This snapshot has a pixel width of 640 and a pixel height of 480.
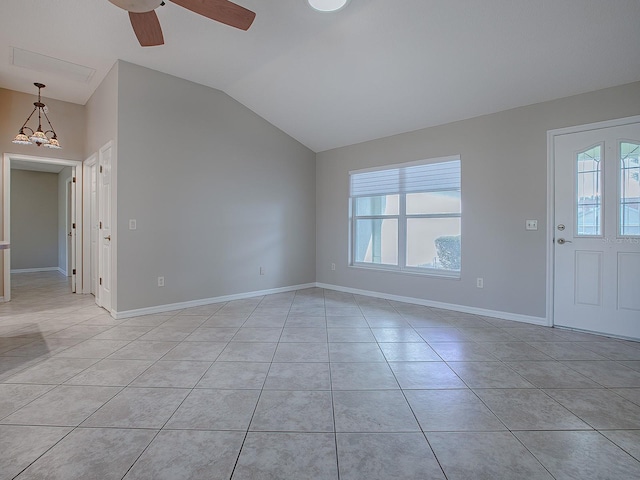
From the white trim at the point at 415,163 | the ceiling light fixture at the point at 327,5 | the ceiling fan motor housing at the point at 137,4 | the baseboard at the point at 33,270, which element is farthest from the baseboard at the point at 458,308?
the baseboard at the point at 33,270

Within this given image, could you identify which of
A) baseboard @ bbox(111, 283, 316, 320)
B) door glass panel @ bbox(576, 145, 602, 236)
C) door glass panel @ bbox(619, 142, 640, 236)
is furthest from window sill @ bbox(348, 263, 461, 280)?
door glass panel @ bbox(619, 142, 640, 236)

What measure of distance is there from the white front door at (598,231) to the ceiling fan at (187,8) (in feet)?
10.9

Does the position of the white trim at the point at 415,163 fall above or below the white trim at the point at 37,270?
above

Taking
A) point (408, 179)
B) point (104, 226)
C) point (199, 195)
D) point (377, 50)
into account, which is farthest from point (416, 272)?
point (104, 226)

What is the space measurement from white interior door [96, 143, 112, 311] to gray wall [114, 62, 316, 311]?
367 mm

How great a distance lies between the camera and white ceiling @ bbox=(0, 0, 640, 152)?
2662 mm

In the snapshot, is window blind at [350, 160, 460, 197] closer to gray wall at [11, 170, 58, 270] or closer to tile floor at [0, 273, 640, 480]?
tile floor at [0, 273, 640, 480]

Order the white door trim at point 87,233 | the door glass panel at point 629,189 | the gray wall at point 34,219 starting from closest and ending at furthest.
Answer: the door glass panel at point 629,189 < the white door trim at point 87,233 < the gray wall at point 34,219

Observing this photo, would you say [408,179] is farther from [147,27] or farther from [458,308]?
[147,27]

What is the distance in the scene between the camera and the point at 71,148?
497cm

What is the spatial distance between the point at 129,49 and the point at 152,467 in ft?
12.6

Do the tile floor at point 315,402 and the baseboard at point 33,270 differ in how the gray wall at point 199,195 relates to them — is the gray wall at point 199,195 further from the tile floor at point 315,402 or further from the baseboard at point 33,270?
the baseboard at point 33,270

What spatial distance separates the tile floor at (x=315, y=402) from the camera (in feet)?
4.72

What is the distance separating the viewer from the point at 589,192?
3.26 m
